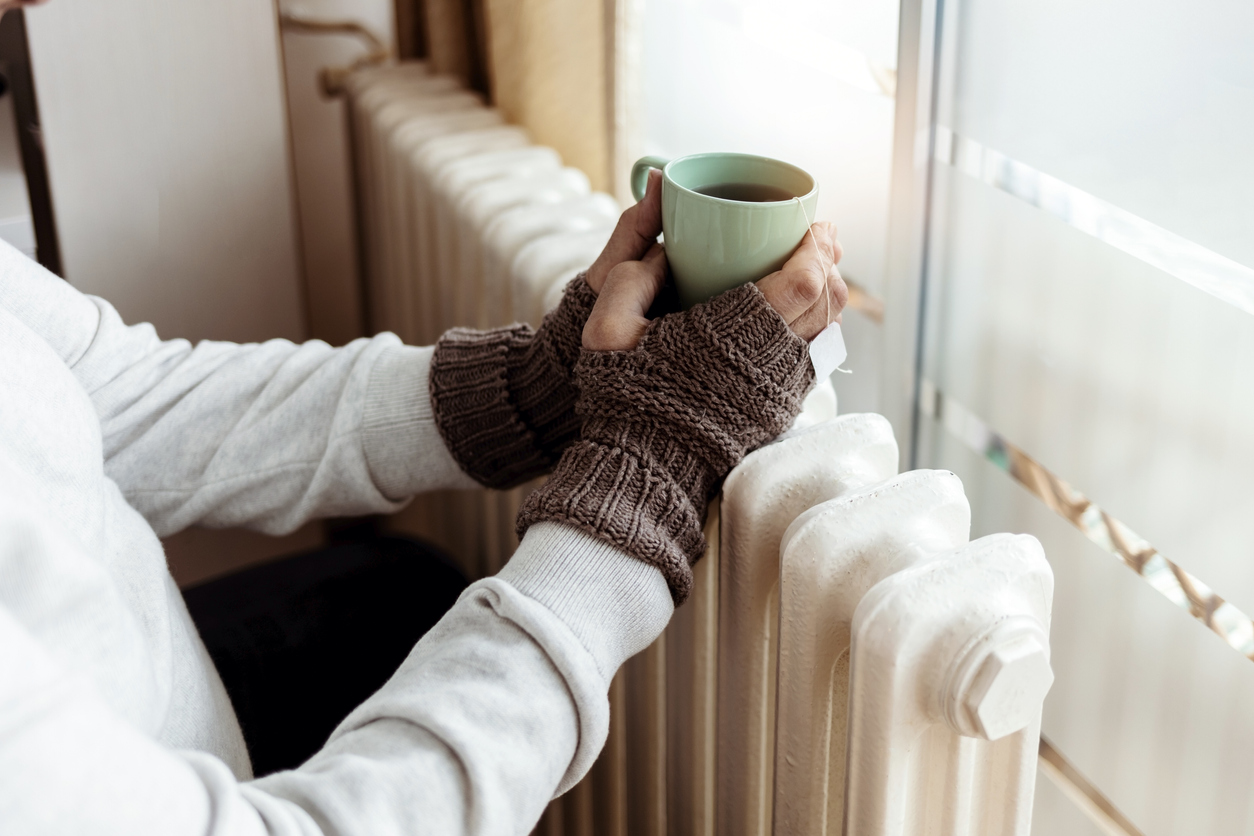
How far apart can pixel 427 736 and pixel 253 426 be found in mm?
341

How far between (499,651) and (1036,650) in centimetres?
24

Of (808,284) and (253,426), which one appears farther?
(253,426)

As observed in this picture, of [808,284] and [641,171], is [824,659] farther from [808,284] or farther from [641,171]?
[641,171]

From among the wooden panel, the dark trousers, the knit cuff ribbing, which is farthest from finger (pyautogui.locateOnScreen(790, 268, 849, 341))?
the wooden panel

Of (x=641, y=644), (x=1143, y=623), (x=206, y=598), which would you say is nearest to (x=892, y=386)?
(x=1143, y=623)

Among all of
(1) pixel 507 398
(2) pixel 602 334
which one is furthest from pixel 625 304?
(1) pixel 507 398

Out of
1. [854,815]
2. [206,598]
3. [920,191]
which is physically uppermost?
[920,191]

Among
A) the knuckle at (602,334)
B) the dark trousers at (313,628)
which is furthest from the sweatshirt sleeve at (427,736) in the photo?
the dark trousers at (313,628)

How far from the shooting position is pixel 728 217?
1.79ft

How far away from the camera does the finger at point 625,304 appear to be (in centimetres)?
57

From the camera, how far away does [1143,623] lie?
631mm

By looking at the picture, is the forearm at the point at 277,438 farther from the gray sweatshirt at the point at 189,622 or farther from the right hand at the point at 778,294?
the right hand at the point at 778,294

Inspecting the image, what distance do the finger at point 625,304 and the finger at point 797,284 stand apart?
0.07 metres

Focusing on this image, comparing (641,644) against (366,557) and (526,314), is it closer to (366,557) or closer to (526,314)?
(526,314)
